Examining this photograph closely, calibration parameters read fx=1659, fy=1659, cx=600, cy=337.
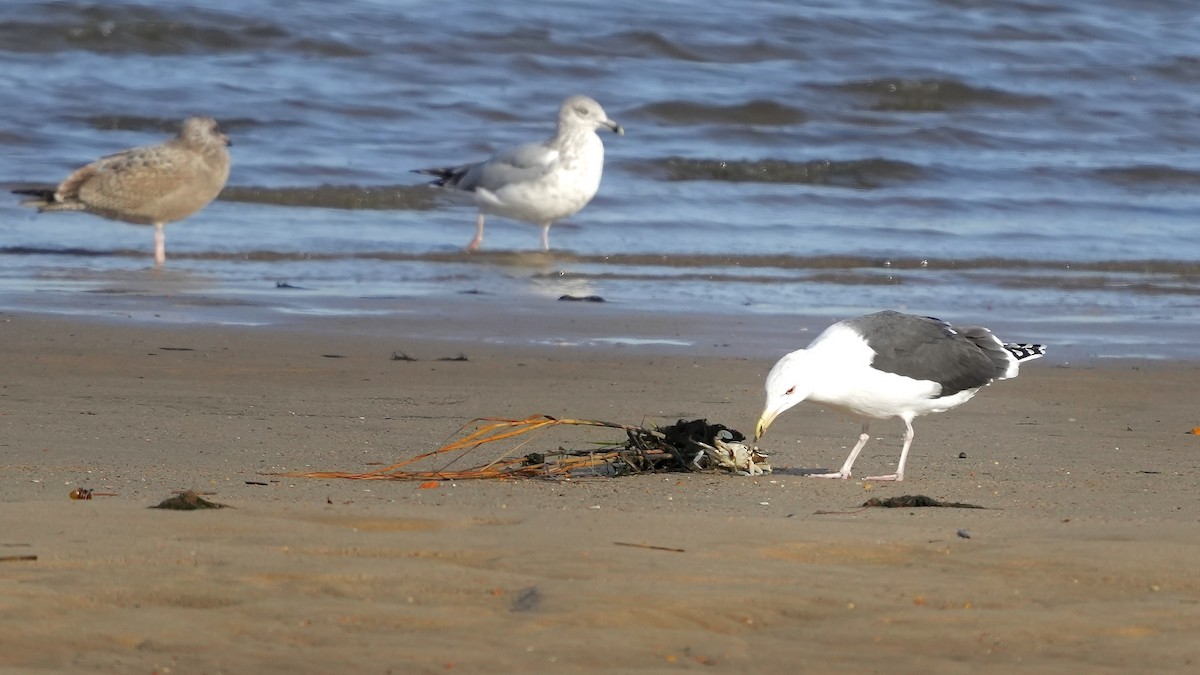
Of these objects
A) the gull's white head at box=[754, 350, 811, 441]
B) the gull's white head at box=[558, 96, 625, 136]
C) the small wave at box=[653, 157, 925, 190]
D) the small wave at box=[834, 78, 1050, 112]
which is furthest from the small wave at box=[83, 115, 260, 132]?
the gull's white head at box=[754, 350, 811, 441]

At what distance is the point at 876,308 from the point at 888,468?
408cm

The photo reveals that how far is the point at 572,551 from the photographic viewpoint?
3604 millimetres

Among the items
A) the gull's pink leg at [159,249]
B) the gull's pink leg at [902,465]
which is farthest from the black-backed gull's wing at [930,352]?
the gull's pink leg at [159,249]

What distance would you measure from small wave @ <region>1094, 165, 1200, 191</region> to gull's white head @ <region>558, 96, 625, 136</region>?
533 centimetres

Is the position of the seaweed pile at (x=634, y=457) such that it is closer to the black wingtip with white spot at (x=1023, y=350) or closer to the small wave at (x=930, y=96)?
the black wingtip with white spot at (x=1023, y=350)

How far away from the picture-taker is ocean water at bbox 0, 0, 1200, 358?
1018 cm

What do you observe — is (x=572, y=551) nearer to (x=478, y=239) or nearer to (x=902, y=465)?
(x=902, y=465)

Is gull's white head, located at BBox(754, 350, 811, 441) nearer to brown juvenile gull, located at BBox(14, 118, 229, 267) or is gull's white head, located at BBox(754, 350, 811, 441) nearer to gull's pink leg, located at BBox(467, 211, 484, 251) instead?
brown juvenile gull, located at BBox(14, 118, 229, 267)

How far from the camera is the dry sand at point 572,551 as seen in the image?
298 centimetres

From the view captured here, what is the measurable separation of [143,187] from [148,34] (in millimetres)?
11053

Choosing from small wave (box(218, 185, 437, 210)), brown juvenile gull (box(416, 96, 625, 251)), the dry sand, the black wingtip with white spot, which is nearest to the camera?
the dry sand

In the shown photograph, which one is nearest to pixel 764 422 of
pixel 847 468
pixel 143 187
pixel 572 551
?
pixel 847 468

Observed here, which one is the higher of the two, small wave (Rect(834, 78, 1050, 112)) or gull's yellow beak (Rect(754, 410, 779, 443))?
small wave (Rect(834, 78, 1050, 112))

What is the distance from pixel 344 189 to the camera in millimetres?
14211
